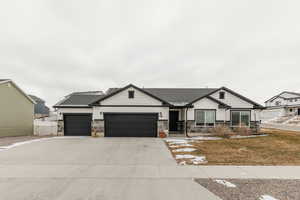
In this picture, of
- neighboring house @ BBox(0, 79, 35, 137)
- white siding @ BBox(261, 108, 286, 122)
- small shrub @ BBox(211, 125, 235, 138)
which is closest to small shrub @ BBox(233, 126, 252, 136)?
small shrub @ BBox(211, 125, 235, 138)

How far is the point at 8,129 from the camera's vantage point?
1498 centimetres

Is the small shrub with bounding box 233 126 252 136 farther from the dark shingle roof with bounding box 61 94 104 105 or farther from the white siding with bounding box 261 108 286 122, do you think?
the white siding with bounding box 261 108 286 122

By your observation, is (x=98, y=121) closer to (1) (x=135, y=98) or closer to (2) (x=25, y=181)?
(1) (x=135, y=98)

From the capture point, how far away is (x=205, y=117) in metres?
15.1

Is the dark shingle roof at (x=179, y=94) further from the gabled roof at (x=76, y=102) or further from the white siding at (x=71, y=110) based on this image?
the white siding at (x=71, y=110)

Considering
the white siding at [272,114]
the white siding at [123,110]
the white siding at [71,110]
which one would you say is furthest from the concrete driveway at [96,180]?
the white siding at [272,114]

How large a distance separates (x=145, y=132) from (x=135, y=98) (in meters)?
3.51

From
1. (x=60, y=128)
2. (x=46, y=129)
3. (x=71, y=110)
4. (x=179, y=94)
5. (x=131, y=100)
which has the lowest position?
(x=46, y=129)

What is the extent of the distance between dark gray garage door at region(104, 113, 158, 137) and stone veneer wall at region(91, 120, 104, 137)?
0.40 meters

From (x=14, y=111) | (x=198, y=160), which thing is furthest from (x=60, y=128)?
(x=198, y=160)

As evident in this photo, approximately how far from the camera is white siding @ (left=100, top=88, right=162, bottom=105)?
14422 mm

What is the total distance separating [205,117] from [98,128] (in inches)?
430

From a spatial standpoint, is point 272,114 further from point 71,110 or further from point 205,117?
point 71,110

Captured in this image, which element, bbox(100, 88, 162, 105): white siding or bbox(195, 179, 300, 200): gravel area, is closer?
bbox(195, 179, 300, 200): gravel area
